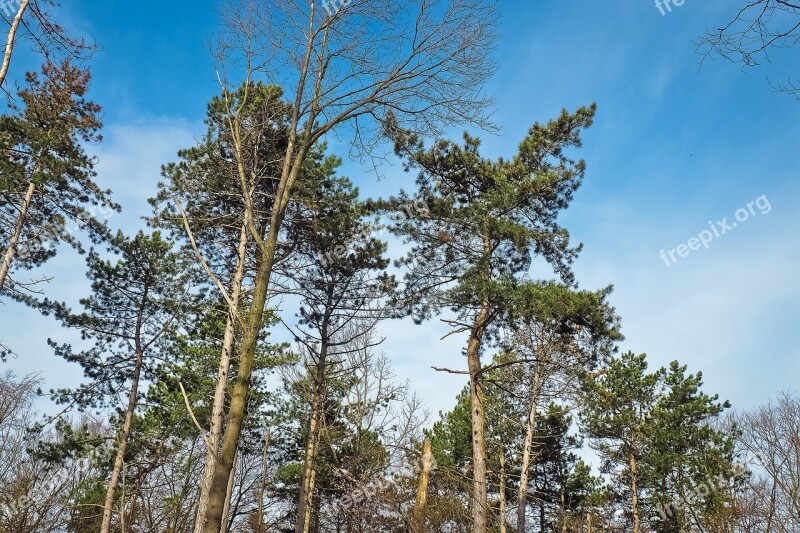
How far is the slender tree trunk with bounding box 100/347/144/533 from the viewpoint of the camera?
1358 centimetres

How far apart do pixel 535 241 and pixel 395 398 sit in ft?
28.6

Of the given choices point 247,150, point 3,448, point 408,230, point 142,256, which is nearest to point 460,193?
point 408,230

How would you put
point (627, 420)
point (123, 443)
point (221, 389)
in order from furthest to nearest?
point (627, 420)
point (123, 443)
point (221, 389)

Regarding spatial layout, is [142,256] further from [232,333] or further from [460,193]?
[460,193]

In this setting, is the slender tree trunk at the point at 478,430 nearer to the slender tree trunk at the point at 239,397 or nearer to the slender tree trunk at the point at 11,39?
the slender tree trunk at the point at 239,397

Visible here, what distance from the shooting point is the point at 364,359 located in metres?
16.4

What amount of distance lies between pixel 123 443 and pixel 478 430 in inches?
406

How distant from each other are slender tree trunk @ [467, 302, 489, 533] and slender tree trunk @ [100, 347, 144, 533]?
381 inches

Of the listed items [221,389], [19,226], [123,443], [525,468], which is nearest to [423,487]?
[525,468]

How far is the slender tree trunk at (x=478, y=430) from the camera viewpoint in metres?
9.29

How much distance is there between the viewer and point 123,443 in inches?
559

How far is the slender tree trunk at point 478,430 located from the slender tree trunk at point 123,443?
9.68m

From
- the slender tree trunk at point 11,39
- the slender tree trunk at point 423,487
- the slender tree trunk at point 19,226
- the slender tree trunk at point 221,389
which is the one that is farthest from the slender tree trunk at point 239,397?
the slender tree trunk at point 19,226

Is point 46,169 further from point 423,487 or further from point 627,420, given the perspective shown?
point 627,420
